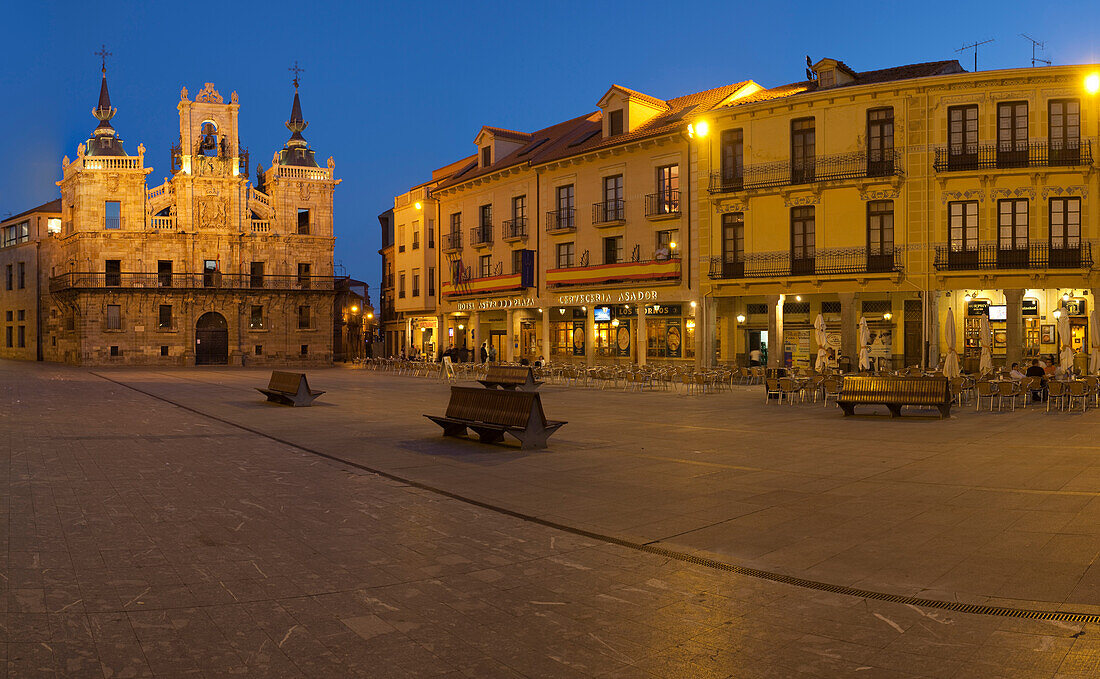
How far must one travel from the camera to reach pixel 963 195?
29.0 meters

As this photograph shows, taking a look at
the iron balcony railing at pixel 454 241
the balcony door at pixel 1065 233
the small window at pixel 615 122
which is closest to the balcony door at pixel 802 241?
the balcony door at pixel 1065 233

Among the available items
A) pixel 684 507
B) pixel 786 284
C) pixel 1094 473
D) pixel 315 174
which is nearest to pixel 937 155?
pixel 786 284

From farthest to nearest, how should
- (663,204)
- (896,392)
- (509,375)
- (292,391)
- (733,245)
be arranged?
(663,204) < (733,245) < (509,375) < (292,391) < (896,392)

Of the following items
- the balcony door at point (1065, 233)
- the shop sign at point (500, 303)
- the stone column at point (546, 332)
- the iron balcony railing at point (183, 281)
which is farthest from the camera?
the iron balcony railing at point (183, 281)

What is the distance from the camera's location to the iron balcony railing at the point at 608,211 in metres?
37.5

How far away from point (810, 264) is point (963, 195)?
19.2ft

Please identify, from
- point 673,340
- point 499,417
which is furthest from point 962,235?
point 499,417

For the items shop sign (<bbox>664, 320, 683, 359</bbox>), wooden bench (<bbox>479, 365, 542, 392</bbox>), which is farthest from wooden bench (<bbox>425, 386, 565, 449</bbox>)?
shop sign (<bbox>664, 320, 683, 359</bbox>)

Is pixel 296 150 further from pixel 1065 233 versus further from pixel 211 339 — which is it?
pixel 1065 233

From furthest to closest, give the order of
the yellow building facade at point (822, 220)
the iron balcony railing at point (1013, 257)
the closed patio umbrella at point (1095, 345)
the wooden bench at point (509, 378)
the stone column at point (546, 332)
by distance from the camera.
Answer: the stone column at point (546, 332)
the yellow building facade at point (822, 220)
the iron balcony railing at point (1013, 257)
the wooden bench at point (509, 378)
the closed patio umbrella at point (1095, 345)

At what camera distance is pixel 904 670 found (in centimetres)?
448

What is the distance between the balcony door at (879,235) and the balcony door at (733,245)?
5.02 metres

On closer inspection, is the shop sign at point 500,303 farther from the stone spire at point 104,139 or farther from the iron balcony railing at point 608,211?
the stone spire at point 104,139

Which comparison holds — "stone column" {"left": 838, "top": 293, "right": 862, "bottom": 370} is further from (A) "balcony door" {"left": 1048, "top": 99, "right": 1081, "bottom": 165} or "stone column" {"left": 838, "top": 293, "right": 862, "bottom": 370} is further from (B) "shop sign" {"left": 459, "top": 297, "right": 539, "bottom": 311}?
(B) "shop sign" {"left": 459, "top": 297, "right": 539, "bottom": 311}
